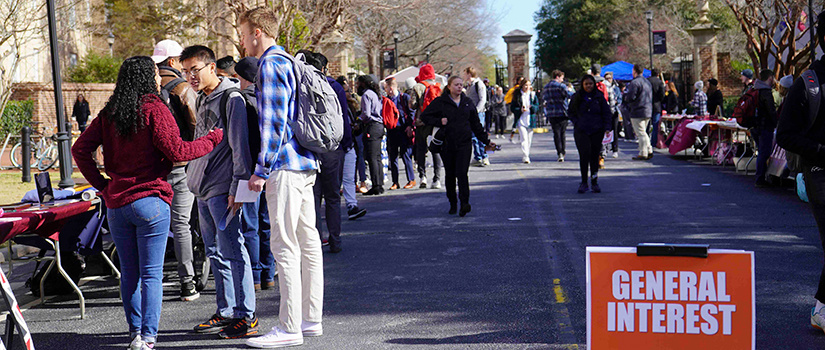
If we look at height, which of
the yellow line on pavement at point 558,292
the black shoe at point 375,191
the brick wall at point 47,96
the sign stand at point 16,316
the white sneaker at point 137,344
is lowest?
the yellow line on pavement at point 558,292

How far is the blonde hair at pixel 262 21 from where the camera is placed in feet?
17.7

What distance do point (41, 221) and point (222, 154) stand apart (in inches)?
58.0

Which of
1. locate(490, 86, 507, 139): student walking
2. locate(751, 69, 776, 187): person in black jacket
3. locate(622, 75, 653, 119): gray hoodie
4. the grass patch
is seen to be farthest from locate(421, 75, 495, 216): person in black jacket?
locate(490, 86, 507, 139): student walking

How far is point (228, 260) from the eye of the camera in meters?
5.83

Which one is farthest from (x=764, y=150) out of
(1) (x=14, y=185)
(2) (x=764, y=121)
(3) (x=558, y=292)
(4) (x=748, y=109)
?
(1) (x=14, y=185)

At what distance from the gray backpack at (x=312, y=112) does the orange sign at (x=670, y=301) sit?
78.2 inches

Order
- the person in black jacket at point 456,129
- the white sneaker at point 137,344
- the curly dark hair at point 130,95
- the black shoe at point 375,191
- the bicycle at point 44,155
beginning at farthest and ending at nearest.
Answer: the bicycle at point 44,155, the black shoe at point 375,191, the person in black jacket at point 456,129, the white sneaker at point 137,344, the curly dark hair at point 130,95

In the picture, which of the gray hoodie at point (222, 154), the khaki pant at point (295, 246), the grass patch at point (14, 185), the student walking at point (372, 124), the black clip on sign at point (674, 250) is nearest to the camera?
the black clip on sign at point (674, 250)

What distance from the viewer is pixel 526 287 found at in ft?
22.5

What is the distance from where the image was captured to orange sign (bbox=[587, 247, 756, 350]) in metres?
3.98

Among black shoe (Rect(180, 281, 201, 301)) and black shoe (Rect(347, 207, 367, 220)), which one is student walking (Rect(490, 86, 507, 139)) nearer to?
black shoe (Rect(347, 207, 367, 220))

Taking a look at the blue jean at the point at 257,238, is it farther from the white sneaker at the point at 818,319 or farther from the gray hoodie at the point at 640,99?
the gray hoodie at the point at 640,99

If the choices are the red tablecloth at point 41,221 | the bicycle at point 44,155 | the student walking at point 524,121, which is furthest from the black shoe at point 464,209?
the bicycle at point 44,155

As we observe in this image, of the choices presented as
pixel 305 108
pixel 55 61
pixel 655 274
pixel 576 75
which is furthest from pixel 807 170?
pixel 576 75
